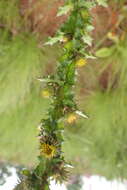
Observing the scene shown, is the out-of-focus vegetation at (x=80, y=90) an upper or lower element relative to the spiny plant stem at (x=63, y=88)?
upper

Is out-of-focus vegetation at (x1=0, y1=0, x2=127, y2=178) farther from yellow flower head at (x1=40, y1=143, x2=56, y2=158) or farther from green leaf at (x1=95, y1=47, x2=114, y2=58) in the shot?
yellow flower head at (x1=40, y1=143, x2=56, y2=158)

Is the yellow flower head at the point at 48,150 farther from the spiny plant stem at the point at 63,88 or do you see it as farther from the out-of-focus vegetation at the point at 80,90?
the out-of-focus vegetation at the point at 80,90

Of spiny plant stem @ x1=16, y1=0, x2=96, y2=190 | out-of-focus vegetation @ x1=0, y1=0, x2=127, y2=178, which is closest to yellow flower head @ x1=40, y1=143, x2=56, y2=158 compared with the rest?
→ spiny plant stem @ x1=16, y1=0, x2=96, y2=190

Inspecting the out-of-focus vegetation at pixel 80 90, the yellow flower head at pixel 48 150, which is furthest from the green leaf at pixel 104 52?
the yellow flower head at pixel 48 150

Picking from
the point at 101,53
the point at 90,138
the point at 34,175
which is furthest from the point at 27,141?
the point at 34,175

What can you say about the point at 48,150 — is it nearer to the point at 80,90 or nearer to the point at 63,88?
the point at 63,88
